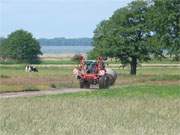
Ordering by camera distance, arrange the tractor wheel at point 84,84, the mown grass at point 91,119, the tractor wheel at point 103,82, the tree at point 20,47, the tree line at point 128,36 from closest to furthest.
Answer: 1. the mown grass at point 91,119
2. the tractor wheel at point 103,82
3. the tractor wheel at point 84,84
4. the tree line at point 128,36
5. the tree at point 20,47

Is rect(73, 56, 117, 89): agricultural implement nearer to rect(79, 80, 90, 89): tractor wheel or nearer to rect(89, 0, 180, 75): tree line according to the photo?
rect(79, 80, 90, 89): tractor wheel

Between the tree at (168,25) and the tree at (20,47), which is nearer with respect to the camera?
the tree at (168,25)

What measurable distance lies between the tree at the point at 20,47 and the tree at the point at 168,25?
8481 centimetres

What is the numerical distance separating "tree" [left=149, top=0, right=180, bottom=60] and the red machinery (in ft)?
60.8

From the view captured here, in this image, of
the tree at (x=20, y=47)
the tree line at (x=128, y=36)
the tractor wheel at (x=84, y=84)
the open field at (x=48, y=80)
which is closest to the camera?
the open field at (x=48, y=80)

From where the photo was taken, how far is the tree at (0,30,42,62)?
142500mm

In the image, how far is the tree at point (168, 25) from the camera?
56.8m

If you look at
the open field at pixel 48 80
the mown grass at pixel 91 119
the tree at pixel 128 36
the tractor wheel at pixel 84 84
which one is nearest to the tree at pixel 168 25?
the open field at pixel 48 80

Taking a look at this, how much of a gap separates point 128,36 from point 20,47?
69721 millimetres

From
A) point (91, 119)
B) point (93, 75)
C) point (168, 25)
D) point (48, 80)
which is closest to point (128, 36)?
point (168, 25)

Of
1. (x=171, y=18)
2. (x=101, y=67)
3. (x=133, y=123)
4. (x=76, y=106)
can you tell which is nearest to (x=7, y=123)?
(x=133, y=123)

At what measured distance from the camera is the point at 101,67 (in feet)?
129

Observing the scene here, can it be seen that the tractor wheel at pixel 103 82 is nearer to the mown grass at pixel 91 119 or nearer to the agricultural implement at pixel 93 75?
the agricultural implement at pixel 93 75

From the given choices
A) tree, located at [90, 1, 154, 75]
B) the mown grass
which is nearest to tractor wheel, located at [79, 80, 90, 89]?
the mown grass
